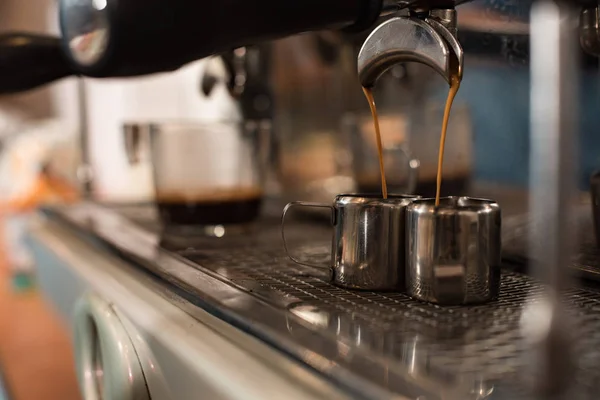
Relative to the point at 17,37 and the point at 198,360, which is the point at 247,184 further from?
the point at 198,360

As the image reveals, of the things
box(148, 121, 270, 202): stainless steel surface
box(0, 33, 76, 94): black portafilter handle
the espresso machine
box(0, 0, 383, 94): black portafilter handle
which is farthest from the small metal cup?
box(148, 121, 270, 202): stainless steel surface

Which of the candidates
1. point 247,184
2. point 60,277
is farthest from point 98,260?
point 247,184

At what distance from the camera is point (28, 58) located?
19.3 inches

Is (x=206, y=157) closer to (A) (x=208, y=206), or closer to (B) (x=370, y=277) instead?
A: (A) (x=208, y=206)

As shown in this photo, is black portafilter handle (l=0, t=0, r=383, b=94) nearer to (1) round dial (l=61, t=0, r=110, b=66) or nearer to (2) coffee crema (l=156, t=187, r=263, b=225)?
(1) round dial (l=61, t=0, r=110, b=66)

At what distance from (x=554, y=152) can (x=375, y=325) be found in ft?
0.56

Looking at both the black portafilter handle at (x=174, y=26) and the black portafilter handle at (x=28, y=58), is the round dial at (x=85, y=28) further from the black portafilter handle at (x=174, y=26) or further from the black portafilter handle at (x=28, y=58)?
the black portafilter handle at (x=28, y=58)

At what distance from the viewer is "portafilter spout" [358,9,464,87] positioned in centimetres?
33

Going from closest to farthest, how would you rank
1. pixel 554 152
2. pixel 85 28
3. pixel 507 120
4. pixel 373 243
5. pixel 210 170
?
pixel 554 152 < pixel 85 28 < pixel 373 243 < pixel 507 120 < pixel 210 170

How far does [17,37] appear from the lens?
1.63 feet

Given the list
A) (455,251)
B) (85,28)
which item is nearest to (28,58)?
(85,28)

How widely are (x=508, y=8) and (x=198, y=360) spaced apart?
383mm

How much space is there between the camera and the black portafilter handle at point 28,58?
49 cm

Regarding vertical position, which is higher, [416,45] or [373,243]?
[416,45]
